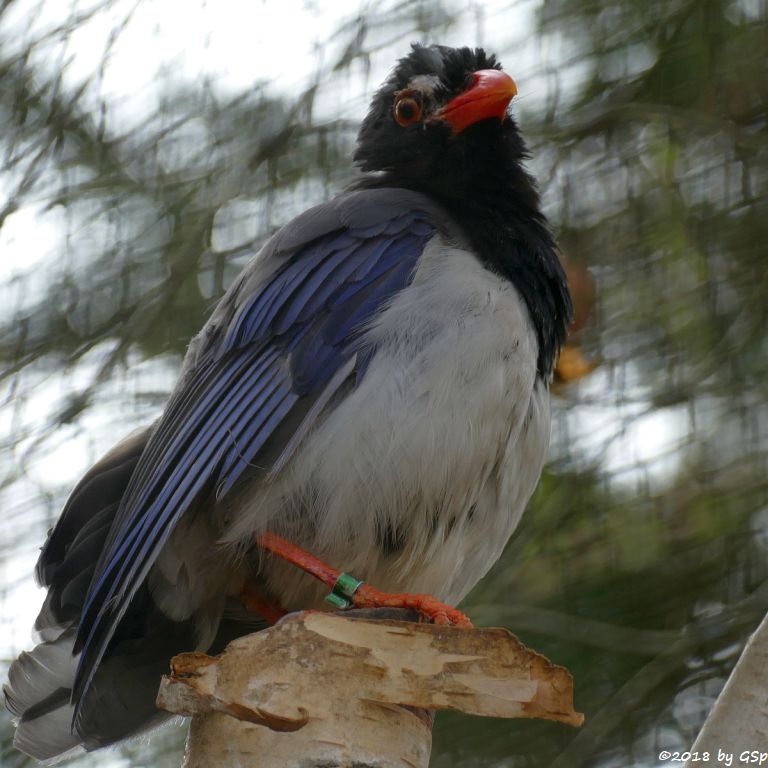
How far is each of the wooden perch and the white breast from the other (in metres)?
0.83

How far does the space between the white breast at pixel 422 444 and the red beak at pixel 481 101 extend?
2.44 ft

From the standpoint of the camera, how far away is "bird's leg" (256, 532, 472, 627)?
13.3ft

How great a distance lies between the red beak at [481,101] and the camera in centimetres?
521

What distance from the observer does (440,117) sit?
534 centimetres

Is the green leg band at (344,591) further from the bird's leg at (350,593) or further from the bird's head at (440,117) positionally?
the bird's head at (440,117)

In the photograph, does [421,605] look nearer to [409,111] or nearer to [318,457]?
[318,457]

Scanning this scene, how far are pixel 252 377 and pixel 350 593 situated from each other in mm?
846

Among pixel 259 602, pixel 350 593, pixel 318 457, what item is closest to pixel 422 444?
pixel 318 457

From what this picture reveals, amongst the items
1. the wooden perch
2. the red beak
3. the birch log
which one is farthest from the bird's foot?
the red beak

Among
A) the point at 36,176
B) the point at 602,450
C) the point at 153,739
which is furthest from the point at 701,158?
the point at 153,739

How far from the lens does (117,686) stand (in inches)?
185

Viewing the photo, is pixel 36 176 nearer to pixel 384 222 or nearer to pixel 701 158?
pixel 384 222

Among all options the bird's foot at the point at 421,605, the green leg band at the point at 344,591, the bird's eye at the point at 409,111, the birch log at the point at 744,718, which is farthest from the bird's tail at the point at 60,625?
the birch log at the point at 744,718

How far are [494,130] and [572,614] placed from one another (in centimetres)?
208
